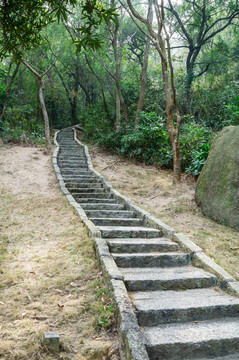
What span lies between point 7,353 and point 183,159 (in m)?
9.21

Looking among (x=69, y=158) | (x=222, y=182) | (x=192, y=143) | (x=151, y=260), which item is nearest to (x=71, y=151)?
(x=69, y=158)

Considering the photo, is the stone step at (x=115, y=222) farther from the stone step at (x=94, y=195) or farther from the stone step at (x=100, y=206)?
the stone step at (x=94, y=195)

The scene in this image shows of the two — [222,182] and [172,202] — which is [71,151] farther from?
[222,182]

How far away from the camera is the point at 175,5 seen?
710 inches

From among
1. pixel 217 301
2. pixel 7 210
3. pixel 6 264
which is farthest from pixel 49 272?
pixel 7 210

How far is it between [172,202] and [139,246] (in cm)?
357

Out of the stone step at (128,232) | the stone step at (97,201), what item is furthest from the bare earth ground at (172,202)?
the stone step at (128,232)

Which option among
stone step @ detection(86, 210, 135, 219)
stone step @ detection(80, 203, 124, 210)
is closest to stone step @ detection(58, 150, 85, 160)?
stone step @ detection(80, 203, 124, 210)

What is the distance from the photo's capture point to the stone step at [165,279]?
4.36 m

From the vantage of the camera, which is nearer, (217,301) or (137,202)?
(217,301)

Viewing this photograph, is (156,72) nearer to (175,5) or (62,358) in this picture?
(175,5)

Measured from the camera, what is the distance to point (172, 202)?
348 inches

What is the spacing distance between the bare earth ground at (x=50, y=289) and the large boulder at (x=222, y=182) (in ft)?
11.2

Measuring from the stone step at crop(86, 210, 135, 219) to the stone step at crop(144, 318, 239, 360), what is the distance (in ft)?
13.4
